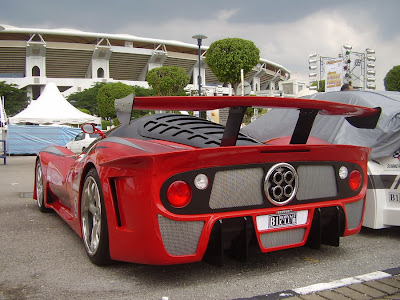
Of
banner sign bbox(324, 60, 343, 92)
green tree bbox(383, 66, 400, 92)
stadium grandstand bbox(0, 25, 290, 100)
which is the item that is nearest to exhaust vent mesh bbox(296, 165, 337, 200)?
banner sign bbox(324, 60, 343, 92)

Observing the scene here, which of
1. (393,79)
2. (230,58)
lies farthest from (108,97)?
(393,79)

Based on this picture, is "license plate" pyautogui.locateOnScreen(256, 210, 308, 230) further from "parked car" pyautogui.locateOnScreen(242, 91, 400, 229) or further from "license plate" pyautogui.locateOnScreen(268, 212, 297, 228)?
"parked car" pyautogui.locateOnScreen(242, 91, 400, 229)

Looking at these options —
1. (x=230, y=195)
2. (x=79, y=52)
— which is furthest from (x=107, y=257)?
(x=79, y=52)

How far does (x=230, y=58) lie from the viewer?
31781 mm

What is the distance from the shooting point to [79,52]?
7362cm

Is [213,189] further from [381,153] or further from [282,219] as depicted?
[381,153]

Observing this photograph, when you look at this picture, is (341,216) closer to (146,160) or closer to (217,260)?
(217,260)

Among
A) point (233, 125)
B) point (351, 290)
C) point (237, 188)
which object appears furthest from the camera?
point (233, 125)

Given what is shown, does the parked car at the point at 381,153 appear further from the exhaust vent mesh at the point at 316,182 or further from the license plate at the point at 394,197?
the exhaust vent mesh at the point at 316,182

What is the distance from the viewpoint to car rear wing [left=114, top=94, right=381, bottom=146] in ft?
8.37

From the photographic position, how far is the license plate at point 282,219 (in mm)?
2697

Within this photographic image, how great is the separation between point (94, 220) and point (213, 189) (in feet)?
3.51

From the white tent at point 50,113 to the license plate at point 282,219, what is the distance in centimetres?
2183

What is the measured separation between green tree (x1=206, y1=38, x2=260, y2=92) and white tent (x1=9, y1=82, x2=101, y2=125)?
38.1 feet
